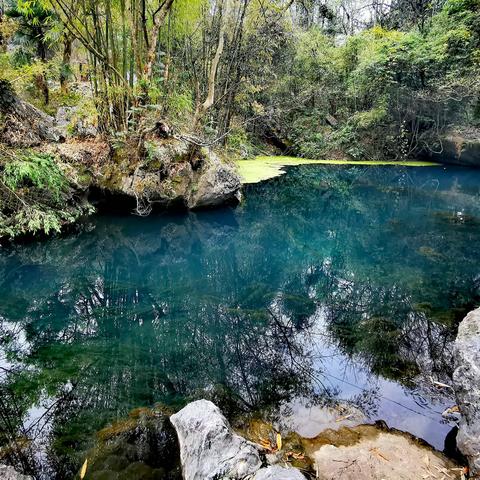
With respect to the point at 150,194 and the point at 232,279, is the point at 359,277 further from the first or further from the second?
the point at 150,194

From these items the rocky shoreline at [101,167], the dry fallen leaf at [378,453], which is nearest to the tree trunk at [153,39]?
the rocky shoreline at [101,167]

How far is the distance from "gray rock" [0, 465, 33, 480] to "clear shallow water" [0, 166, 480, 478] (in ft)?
0.84

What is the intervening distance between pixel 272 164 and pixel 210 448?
46.5ft

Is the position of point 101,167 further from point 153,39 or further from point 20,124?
point 153,39

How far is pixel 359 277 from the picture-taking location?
549cm

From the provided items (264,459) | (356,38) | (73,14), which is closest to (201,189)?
(73,14)

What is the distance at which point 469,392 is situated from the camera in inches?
91.7

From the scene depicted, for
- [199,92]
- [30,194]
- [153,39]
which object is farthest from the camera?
[199,92]

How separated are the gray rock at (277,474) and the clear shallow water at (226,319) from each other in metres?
0.87

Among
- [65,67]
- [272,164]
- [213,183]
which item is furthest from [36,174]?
[272,164]

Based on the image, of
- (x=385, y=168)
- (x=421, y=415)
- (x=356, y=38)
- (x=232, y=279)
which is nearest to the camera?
(x=421, y=415)

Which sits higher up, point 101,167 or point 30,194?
point 101,167

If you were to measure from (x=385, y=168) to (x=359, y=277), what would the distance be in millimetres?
11987

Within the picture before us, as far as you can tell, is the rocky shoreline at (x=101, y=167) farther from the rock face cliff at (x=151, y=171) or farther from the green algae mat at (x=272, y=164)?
the green algae mat at (x=272, y=164)
